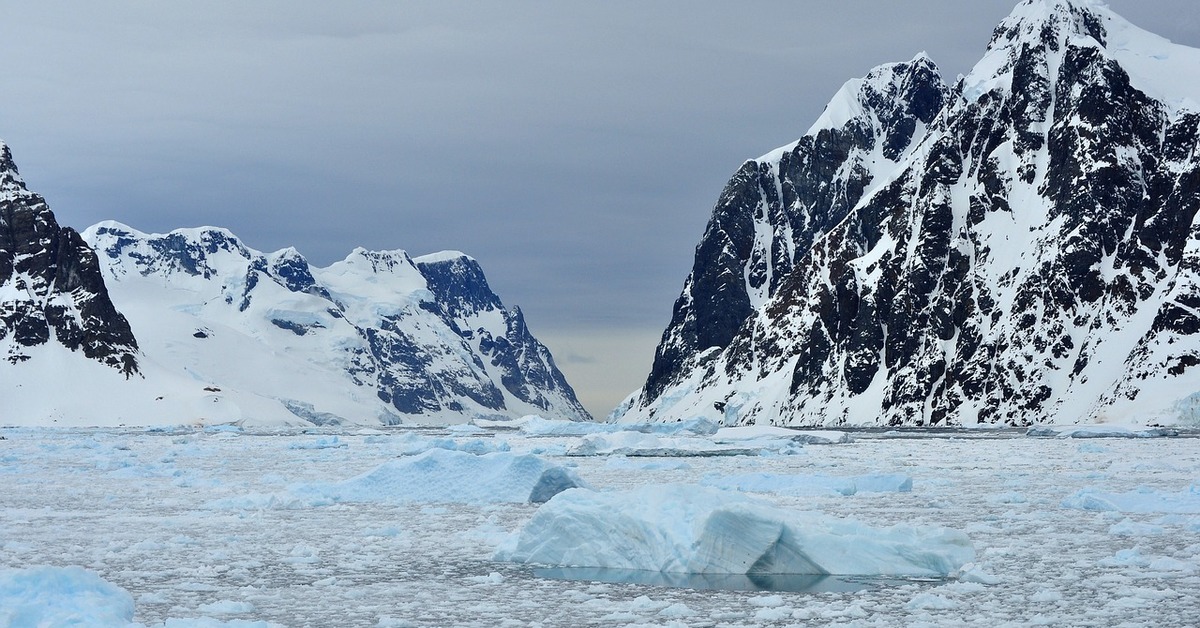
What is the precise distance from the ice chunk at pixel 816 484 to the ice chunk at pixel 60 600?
26048 millimetres

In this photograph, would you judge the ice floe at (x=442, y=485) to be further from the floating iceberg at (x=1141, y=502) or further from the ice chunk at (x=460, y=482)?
the floating iceberg at (x=1141, y=502)

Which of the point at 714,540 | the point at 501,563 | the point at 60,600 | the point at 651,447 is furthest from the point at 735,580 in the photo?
the point at 651,447

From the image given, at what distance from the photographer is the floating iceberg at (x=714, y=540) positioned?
23172 mm

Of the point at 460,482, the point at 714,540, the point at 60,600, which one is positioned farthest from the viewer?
the point at 460,482

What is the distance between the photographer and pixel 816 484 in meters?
43.1

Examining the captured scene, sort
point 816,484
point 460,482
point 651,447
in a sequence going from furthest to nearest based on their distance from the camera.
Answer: point 651,447 < point 816,484 < point 460,482

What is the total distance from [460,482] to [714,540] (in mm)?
19563

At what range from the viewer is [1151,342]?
15238 cm

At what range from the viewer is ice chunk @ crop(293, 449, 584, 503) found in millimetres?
38906

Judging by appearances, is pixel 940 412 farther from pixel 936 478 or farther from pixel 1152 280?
pixel 936 478

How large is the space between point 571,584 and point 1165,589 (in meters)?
10.1

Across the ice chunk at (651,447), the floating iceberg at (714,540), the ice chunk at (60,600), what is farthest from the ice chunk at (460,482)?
the ice chunk at (651,447)

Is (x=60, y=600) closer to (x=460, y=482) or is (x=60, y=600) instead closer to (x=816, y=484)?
(x=460, y=482)

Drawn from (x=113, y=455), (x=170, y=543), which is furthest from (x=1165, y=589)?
(x=113, y=455)
